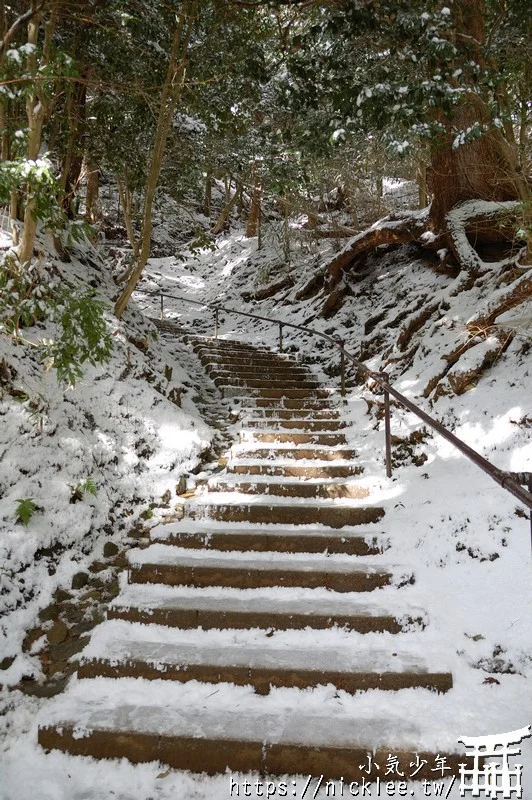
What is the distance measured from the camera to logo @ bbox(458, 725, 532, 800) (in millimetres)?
2152

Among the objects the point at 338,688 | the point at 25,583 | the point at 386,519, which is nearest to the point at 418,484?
the point at 386,519

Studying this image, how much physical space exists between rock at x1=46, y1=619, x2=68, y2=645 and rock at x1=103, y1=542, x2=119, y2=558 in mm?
706

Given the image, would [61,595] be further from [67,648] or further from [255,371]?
[255,371]

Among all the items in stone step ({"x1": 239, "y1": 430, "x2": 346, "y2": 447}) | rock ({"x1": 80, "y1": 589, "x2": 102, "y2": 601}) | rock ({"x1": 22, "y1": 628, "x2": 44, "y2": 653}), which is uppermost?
stone step ({"x1": 239, "y1": 430, "x2": 346, "y2": 447})

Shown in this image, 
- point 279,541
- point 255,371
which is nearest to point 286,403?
point 255,371

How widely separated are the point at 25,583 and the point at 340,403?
181 inches

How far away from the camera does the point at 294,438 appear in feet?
18.1

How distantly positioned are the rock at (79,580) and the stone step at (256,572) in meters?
0.32

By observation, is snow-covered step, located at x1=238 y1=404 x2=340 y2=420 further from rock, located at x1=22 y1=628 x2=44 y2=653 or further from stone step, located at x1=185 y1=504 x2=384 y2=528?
rock, located at x1=22 y1=628 x2=44 y2=653

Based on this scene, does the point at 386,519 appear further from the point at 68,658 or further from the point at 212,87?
the point at 212,87

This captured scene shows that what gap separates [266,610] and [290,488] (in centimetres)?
149

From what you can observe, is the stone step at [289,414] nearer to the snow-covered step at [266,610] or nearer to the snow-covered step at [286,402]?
the snow-covered step at [286,402]

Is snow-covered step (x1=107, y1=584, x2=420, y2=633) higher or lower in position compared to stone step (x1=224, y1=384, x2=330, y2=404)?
lower

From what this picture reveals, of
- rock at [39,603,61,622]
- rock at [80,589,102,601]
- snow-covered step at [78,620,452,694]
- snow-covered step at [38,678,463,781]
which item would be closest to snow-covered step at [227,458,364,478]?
rock at [80,589,102,601]
